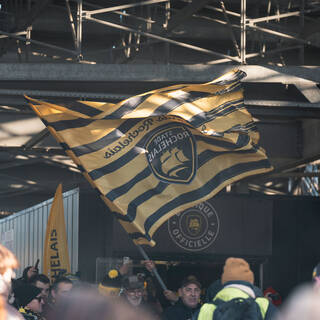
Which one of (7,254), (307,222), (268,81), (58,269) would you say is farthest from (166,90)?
(307,222)

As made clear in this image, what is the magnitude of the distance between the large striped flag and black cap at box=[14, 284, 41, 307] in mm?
1574

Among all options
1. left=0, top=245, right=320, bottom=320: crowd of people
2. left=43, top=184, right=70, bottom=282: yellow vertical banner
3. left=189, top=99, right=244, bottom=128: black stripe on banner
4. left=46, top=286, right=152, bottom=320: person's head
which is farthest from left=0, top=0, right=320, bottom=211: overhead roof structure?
left=46, top=286, right=152, bottom=320: person's head

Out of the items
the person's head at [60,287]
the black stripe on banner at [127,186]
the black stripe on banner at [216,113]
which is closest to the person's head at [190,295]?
the person's head at [60,287]

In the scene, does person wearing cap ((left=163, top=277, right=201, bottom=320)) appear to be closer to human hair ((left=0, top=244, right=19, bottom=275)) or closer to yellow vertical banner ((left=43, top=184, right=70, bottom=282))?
human hair ((left=0, top=244, right=19, bottom=275))

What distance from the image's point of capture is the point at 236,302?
5.29 meters

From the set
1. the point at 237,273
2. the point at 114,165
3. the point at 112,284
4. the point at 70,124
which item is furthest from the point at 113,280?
the point at 237,273

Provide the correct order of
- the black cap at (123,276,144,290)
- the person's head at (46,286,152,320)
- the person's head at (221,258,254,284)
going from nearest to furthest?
the person's head at (46,286,152,320), the person's head at (221,258,254,284), the black cap at (123,276,144,290)

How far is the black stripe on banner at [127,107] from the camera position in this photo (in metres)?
10.2

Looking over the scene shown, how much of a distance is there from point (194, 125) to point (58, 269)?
5.18m

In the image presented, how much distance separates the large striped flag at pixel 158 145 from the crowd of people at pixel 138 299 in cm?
99

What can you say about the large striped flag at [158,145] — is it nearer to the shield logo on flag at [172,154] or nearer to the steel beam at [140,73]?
the shield logo on flag at [172,154]

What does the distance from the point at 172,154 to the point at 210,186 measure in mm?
688

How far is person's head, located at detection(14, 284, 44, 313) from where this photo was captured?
873 cm

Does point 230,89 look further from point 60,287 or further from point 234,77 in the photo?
point 60,287
